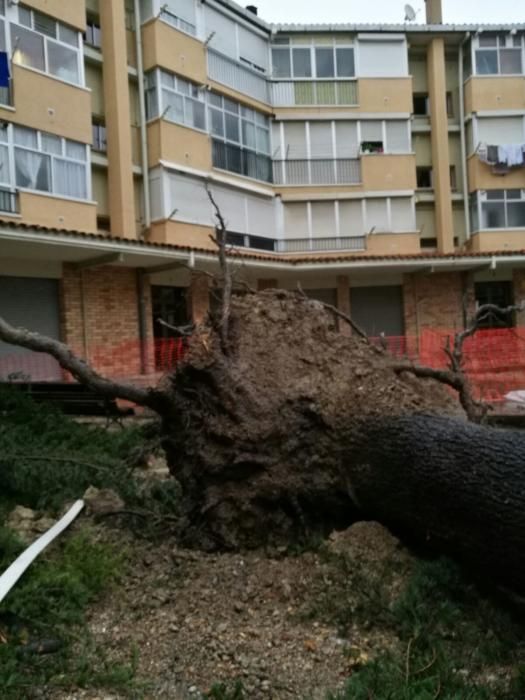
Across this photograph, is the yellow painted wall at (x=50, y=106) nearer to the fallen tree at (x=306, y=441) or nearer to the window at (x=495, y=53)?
the fallen tree at (x=306, y=441)

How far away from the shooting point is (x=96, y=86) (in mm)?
19234

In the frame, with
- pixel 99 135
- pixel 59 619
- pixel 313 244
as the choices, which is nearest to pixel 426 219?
pixel 313 244

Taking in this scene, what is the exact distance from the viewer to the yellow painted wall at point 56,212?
15.8 metres

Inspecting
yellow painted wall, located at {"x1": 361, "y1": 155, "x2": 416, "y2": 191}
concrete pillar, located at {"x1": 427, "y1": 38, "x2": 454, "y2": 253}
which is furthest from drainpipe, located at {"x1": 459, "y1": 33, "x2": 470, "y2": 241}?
yellow painted wall, located at {"x1": 361, "y1": 155, "x2": 416, "y2": 191}

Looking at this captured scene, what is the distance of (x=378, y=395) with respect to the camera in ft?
13.9

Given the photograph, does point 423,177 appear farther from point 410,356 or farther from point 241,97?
point 410,356

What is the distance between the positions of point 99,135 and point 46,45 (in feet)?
11.1

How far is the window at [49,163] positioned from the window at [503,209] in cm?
1542

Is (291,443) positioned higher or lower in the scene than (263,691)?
higher

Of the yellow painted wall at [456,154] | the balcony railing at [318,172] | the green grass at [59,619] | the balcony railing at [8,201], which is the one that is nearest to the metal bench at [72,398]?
the green grass at [59,619]

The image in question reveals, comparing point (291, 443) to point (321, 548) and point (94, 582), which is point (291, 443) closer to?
point (321, 548)

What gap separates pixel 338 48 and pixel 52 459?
22975 millimetres

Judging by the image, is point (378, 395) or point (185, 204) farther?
point (185, 204)

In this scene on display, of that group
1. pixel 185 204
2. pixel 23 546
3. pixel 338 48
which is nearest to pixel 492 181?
pixel 338 48
